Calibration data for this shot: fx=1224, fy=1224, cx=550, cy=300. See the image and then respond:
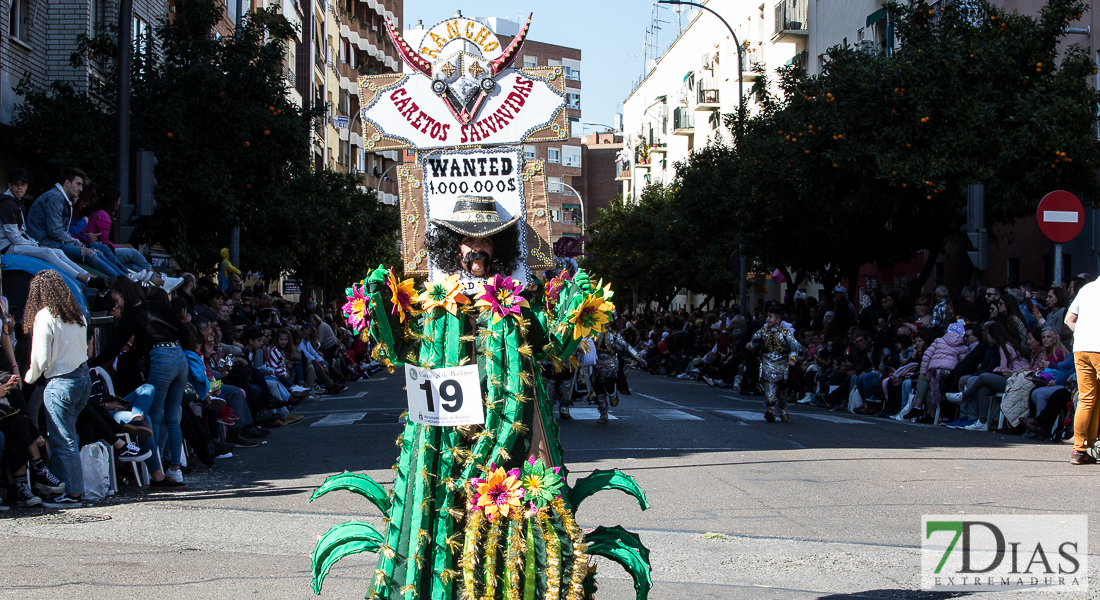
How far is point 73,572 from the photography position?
21.5 feet

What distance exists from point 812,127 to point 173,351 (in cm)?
1604

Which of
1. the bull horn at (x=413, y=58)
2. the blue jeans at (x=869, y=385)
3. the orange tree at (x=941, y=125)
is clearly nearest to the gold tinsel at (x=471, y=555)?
the bull horn at (x=413, y=58)

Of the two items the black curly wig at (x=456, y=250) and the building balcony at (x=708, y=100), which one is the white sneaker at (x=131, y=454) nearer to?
the black curly wig at (x=456, y=250)

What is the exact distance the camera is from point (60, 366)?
28.7 feet

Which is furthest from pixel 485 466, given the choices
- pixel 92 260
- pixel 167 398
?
pixel 92 260

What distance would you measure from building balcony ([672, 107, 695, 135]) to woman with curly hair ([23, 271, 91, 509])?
57.8m

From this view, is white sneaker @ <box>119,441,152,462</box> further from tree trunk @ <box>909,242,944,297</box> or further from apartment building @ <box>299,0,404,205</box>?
apartment building @ <box>299,0,404,205</box>

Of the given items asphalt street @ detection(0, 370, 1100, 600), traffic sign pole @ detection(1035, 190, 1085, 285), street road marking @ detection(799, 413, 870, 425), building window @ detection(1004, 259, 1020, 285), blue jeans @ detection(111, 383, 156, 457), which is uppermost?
traffic sign pole @ detection(1035, 190, 1085, 285)

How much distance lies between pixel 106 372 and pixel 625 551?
649 centimetres

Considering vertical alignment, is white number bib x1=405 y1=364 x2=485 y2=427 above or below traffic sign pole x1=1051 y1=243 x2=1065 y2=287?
below

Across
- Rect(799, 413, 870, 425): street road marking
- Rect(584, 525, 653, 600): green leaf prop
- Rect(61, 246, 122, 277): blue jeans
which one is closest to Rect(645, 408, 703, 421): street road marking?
Rect(799, 413, 870, 425): street road marking

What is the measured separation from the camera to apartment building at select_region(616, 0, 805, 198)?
50469 millimetres

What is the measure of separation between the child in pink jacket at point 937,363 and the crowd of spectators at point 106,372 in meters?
8.67

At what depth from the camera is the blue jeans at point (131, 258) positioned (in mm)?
13666
